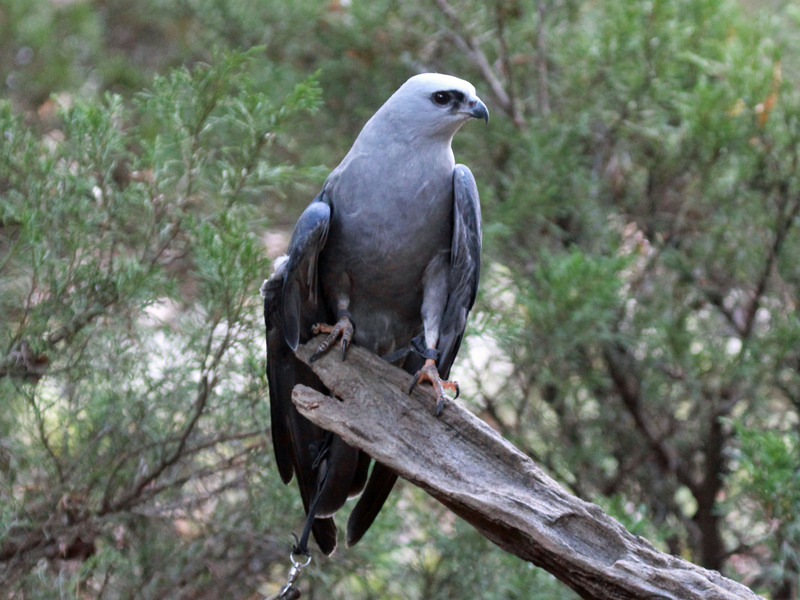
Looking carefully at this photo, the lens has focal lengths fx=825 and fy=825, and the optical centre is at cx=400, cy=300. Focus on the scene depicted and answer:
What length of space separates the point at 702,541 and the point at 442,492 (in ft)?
7.21

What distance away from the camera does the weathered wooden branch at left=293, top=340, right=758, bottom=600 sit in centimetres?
180

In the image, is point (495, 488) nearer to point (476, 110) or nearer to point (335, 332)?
point (335, 332)

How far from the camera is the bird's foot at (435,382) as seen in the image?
82.2 inches

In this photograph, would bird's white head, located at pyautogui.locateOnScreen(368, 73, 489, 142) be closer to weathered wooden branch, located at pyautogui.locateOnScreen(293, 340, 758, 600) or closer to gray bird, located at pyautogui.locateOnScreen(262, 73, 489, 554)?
gray bird, located at pyautogui.locateOnScreen(262, 73, 489, 554)

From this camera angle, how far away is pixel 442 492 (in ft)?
6.29

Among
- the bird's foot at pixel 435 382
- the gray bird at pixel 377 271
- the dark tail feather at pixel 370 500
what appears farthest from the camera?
the dark tail feather at pixel 370 500

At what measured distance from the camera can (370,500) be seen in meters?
2.39

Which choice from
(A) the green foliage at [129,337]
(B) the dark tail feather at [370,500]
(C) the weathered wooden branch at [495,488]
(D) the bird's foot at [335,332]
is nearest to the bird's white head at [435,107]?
(A) the green foliage at [129,337]

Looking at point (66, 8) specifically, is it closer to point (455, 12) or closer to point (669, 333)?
point (455, 12)

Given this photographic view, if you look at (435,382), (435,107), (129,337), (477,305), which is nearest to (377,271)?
(435,382)

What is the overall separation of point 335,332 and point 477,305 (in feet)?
4.29

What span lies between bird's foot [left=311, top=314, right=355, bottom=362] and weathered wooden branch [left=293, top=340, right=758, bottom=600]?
0.18 feet

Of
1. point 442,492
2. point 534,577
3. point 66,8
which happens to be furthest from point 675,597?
point 66,8

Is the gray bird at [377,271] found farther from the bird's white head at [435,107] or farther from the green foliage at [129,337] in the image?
the green foliage at [129,337]
